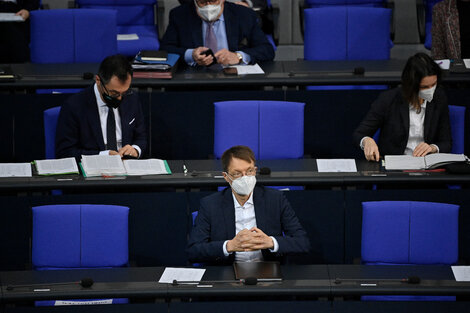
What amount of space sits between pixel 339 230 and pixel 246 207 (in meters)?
0.62

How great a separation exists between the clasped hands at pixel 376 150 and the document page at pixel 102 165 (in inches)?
50.4

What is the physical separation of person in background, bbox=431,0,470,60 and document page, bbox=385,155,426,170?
1672mm

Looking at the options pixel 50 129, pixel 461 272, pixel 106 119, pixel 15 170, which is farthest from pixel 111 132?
pixel 461 272

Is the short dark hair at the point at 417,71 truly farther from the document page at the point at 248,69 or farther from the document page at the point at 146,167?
the document page at the point at 146,167

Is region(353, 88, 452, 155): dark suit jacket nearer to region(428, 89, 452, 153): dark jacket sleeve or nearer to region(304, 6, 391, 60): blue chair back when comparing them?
region(428, 89, 452, 153): dark jacket sleeve

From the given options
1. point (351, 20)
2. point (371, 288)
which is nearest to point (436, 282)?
point (371, 288)

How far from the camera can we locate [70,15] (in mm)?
5848

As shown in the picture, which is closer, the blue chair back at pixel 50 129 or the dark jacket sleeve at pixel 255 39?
the blue chair back at pixel 50 129

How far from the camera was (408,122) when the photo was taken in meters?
4.84

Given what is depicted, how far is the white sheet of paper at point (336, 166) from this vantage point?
4.48 meters

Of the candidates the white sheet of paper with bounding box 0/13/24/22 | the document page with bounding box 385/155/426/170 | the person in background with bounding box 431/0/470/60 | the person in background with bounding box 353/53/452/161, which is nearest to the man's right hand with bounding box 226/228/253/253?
the document page with bounding box 385/155/426/170

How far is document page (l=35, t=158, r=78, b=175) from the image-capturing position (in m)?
4.46

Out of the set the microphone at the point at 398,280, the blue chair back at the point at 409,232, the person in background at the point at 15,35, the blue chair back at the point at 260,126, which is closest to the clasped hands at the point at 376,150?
the blue chair back at the point at 260,126

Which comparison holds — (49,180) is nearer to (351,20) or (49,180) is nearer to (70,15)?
(70,15)
